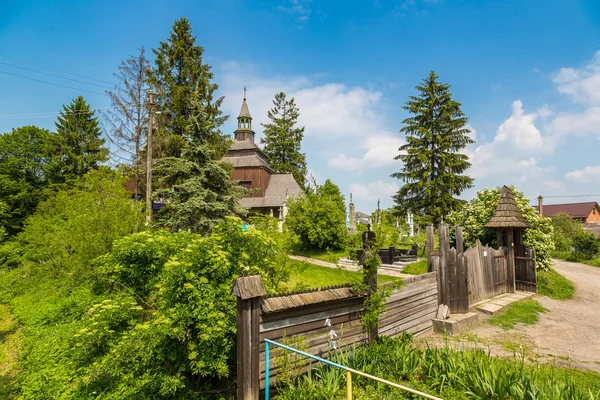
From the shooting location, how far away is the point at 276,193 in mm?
32594

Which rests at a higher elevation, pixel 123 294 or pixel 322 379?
pixel 123 294

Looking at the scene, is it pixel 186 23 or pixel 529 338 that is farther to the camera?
pixel 186 23

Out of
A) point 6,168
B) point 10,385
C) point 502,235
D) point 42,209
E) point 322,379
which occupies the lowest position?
point 10,385

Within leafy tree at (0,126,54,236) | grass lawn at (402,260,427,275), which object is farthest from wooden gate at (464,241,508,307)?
leafy tree at (0,126,54,236)

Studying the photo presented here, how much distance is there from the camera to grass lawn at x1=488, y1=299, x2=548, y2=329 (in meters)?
7.92

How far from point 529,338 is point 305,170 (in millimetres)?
41227

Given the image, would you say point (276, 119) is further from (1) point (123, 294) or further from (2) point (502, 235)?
(1) point (123, 294)

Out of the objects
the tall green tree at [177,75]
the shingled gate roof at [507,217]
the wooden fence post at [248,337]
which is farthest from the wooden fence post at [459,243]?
the tall green tree at [177,75]

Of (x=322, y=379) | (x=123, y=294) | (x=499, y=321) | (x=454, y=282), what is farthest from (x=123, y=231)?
(x=499, y=321)

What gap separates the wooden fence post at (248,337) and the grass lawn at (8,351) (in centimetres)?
433

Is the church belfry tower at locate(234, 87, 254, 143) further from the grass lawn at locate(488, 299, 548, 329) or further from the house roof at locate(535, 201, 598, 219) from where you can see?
A: the house roof at locate(535, 201, 598, 219)

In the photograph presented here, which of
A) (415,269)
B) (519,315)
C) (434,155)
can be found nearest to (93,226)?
(415,269)

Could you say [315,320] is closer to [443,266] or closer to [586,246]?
[443,266]

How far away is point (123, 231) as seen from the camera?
938 centimetres
